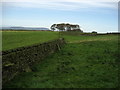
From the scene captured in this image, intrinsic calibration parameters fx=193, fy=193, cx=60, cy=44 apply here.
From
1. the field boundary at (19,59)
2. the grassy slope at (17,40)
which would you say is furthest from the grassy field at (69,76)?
the grassy slope at (17,40)

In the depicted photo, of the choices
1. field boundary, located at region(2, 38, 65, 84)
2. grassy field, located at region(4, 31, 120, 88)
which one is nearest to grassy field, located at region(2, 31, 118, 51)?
field boundary, located at region(2, 38, 65, 84)

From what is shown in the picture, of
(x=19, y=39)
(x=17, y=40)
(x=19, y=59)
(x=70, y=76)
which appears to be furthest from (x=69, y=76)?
(x=19, y=39)

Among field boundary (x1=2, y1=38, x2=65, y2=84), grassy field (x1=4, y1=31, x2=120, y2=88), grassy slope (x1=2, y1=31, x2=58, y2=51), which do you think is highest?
grassy slope (x1=2, y1=31, x2=58, y2=51)

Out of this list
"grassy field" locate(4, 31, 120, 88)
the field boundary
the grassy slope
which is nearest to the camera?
the field boundary

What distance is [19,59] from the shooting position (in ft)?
40.7

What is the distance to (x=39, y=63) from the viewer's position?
1617cm

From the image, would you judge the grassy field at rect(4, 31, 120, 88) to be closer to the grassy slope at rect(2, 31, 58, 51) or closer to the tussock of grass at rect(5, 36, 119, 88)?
the tussock of grass at rect(5, 36, 119, 88)

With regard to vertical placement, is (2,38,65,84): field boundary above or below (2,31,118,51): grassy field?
below

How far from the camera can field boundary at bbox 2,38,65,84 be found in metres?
10.5

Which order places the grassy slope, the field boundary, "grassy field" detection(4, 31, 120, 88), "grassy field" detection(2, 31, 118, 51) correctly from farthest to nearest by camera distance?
"grassy field" detection(2, 31, 118, 51) → the grassy slope → "grassy field" detection(4, 31, 120, 88) → the field boundary

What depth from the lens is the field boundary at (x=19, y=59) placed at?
10.5 metres

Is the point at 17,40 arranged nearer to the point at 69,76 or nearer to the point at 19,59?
the point at 19,59

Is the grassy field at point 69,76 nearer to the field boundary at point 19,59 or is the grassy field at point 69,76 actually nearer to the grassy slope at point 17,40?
the field boundary at point 19,59

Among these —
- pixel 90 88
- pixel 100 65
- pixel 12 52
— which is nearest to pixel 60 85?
pixel 90 88
